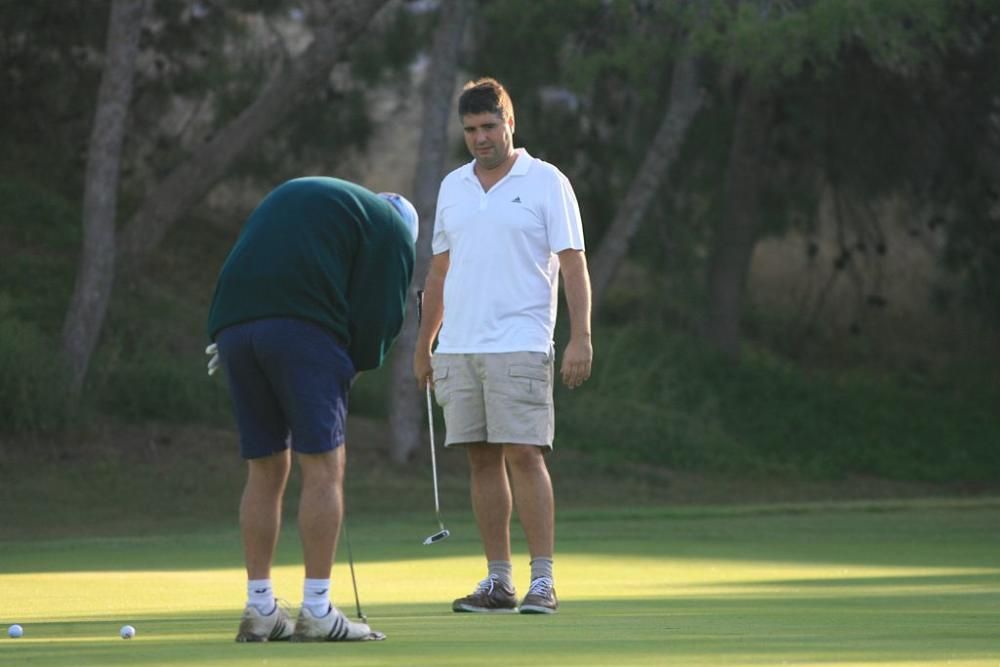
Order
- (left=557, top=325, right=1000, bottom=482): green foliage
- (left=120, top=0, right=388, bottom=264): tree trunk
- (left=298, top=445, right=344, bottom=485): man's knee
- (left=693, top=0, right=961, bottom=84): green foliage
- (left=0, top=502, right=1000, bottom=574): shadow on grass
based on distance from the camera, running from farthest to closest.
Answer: (left=557, top=325, right=1000, bottom=482): green foliage → (left=120, top=0, right=388, bottom=264): tree trunk → (left=693, top=0, right=961, bottom=84): green foliage → (left=0, top=502, right=1000, bottom=574): shadow on grass → (left=298, top=445, right=344, bottom=485): man's knee

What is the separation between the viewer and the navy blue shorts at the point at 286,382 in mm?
6047

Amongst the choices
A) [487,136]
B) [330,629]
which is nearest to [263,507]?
[330,629]

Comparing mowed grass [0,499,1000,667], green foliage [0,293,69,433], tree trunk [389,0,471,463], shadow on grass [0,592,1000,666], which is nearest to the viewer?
shadow on grass [0,592,1000,666]

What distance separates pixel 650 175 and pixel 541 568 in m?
14.2

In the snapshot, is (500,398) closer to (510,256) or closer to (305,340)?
(510,256)

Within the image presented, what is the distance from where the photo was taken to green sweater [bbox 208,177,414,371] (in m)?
6.11

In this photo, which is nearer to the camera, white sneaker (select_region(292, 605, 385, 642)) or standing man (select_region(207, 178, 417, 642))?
white sneaker (select_region(292, 605, 385, 642))

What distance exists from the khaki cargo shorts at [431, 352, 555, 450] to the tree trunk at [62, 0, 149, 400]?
10.8 meters

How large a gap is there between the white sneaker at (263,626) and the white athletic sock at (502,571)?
4.71ft

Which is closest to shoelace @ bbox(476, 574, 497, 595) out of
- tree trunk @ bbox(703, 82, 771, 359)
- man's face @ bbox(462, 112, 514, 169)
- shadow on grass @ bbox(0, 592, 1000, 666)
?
shadow on grass @ bbox(0, 592, 1000, 666)

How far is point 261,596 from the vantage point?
6000mm

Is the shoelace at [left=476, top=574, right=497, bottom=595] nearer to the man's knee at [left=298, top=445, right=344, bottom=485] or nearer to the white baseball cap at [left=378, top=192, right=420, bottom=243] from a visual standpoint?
the man's knee at [left=298, top=445, right=344, bottom=485]

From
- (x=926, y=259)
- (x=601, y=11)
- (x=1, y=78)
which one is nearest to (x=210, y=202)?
(x=1, y=78)

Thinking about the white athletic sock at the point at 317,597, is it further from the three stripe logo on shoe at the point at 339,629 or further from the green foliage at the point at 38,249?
the green foliage at the point at 38,249
